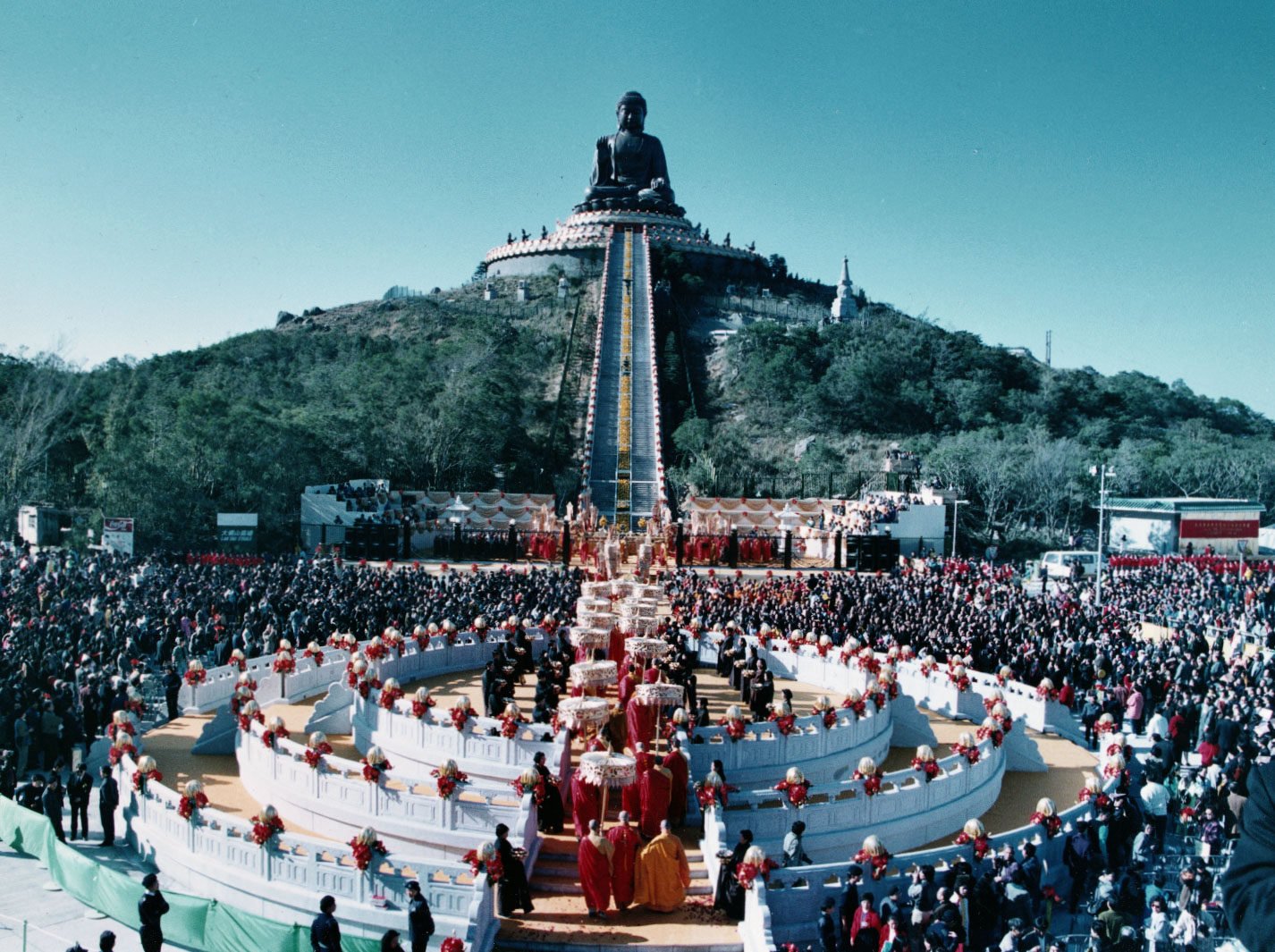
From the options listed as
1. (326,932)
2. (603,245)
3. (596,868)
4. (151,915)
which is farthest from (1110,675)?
(603,245)

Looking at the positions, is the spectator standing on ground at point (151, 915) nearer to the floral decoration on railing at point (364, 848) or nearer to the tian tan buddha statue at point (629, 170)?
the floral decoration on railing at point (364, 848)

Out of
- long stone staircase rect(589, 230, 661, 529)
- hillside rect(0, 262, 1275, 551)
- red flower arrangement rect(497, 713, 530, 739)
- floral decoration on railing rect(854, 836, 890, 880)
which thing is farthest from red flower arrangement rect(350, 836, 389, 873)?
long stone staircase rect(589, 230, 661, 529)

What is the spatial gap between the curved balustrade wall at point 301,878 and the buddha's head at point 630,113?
8034 cm

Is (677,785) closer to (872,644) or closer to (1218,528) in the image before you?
(872,644)

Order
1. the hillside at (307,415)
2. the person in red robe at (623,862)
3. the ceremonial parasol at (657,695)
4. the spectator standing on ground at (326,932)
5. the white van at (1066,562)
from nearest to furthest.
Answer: the spectator standing on ground at (326,932) < the person in red robe at (623,862) < the ceremonial parasol at (657,695) < the white van at (1066,562) < the hillside at (307,415)

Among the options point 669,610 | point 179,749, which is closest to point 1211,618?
point 669,610

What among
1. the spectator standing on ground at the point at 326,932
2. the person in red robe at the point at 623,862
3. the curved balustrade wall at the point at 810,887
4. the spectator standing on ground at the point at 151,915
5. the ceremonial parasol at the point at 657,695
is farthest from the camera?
the ceremonial parasol at the point at 657,695

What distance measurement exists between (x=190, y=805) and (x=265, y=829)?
147cm

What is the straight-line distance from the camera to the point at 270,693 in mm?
20484

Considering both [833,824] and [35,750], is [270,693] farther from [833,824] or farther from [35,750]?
[833,824]

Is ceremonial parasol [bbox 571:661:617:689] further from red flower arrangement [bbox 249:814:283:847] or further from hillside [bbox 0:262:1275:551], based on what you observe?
hillside [bbox 0:262:1275:551]

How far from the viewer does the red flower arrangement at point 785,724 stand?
1581 centimetres

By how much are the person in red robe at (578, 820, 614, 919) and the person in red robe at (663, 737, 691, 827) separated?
233 centimetres

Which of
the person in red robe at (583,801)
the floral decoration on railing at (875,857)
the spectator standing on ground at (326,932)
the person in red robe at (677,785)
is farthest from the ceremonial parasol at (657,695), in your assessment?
the spectator standing on ground at (326,932)
